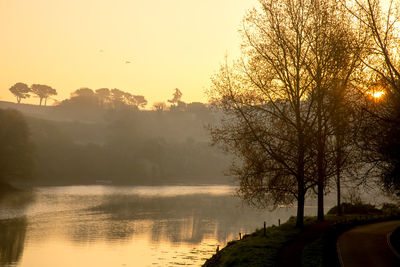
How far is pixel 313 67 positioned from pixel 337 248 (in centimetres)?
1291

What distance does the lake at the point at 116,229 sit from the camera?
131ft

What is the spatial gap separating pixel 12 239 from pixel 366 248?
3495 cm

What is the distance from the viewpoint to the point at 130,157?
162000 millimetres

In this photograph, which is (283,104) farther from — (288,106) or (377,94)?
(377,94)

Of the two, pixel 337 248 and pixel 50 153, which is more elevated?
pixel 50 153

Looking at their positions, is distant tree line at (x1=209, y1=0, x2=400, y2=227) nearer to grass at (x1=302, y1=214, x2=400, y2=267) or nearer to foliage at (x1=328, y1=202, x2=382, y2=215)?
grass at (x1=302, y1=214, x2=400, y2=267)

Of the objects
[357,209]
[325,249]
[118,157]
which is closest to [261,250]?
[325,249]

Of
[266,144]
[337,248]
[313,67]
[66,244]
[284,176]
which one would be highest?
[313,67]

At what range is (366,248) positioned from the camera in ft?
82.2

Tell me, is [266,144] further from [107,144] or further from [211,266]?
[107,144]

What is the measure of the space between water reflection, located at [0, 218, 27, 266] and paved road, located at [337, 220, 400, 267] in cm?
2721

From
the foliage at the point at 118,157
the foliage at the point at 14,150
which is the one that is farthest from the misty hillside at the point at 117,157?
the foliage at the point at 14,150

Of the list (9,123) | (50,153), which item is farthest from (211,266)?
(50,153)

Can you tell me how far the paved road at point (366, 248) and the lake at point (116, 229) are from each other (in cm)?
978
